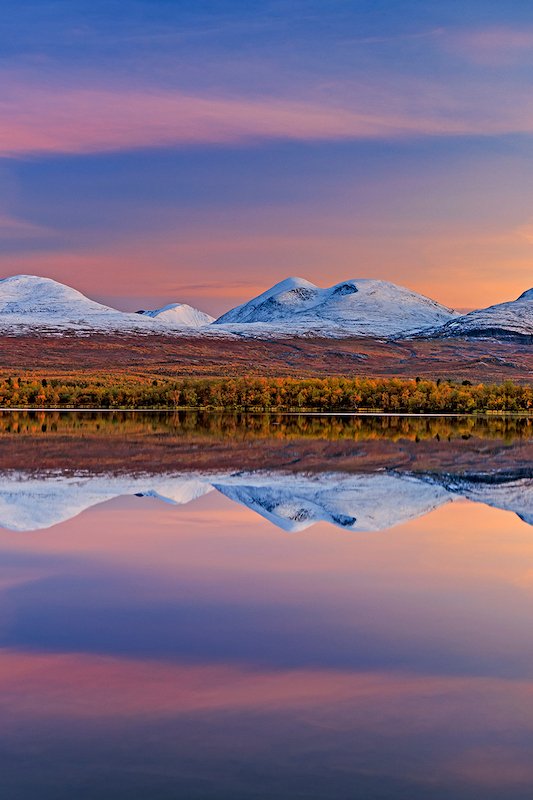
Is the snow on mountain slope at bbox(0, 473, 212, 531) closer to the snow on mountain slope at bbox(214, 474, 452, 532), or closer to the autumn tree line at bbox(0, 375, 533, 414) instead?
the snow on mountain slope at bbox(214, 474, 452, 532)

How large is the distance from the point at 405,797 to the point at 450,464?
2010 cm

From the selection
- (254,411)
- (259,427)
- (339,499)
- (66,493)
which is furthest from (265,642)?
(254,411)

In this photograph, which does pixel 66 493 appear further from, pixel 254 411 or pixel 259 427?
→ pixel 254 411

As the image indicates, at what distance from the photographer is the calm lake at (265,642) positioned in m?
5.87

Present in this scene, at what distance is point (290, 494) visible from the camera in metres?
18.4

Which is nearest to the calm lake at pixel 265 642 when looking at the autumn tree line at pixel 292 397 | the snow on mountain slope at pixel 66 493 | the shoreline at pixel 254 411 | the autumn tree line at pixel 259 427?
the snow on mountain slope at pixel 66 493

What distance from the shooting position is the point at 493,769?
5.88 meters

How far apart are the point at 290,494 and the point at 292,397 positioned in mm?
46184

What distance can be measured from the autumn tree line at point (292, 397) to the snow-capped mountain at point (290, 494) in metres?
39.6

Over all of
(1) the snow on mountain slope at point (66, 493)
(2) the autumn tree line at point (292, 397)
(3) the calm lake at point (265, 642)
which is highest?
(2) the autumn tree line at point (292, 397)

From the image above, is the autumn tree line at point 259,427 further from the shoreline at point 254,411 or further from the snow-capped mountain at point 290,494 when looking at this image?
the snow-capped mountain at point 290,494

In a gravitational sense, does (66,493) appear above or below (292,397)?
below

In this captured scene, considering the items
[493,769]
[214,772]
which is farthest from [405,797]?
[214,772]

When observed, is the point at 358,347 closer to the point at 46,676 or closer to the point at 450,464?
the point at 450,464
